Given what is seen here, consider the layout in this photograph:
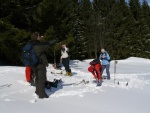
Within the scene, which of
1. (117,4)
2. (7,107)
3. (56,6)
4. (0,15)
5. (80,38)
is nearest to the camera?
(7,107)

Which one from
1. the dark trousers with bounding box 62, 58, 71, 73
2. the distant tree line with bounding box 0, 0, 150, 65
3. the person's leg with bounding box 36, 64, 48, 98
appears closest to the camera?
the person's leg with bounding box 36, 64, 48, 98

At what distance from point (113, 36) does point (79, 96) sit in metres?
42.0

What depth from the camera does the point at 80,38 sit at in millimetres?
44875

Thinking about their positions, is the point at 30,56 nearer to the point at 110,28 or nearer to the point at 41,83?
the point at 41,83

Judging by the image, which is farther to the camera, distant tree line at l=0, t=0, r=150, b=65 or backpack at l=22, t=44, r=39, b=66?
distant tree line at l=0, t=0, r=150, b=65

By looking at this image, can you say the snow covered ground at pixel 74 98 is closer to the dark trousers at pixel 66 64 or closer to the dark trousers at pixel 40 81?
the dark trousers at pixel 40 81

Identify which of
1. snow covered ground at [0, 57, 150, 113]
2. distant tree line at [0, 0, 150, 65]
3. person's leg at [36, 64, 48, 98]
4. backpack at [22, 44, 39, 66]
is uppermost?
distant tree line at [0, 0, 150, 65]

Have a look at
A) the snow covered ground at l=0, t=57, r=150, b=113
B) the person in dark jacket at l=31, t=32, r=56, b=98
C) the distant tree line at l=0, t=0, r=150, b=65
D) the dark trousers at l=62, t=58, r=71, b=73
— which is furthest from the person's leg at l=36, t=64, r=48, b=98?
the distant tree line at l=0, t=0, r=150, b=65

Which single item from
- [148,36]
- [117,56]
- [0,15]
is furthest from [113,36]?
[0,15]

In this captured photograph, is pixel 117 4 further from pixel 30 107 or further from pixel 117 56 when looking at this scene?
pixel 30 107

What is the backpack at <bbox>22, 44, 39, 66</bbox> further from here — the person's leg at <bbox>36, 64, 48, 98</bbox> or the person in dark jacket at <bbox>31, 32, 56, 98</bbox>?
the person's leg at <bbox>36, 64, 48, 98</bbox>

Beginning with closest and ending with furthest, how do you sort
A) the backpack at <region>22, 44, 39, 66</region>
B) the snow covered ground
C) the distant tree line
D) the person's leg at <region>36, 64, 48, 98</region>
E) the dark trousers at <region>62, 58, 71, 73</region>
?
the snow covered ground, the person's leg at <region>36, 64, 48, 98</region>, the backpack at <region>22, 44, 39, 66</region>, the dark trousers at <region>62, 58, 71, 73</region>, the distant tree line

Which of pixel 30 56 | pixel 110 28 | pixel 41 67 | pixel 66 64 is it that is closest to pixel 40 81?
pixel 41 67

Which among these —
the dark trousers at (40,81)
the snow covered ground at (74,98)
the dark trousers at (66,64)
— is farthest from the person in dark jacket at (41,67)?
the dark trousers at (66,64)
